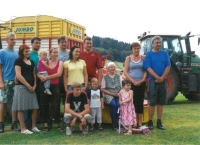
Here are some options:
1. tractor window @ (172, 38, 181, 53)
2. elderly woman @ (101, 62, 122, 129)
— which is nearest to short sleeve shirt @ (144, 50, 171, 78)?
elderly woman @ (101, 62, 122, 129)

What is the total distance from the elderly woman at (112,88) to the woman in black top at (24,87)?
136 centimetres

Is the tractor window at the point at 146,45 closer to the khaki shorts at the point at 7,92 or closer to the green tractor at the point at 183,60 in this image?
the green tractor at the point at 183,60

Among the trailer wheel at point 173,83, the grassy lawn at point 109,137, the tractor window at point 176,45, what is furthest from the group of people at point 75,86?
the tractor window at point 176,45

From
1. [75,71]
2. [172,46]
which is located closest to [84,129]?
[75,71]

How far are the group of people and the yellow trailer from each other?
310 centimetres

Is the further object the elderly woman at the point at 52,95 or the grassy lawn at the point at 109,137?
the elderly woman at the point at 52,95

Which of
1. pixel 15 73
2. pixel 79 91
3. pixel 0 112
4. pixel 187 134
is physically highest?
pixel 15 73

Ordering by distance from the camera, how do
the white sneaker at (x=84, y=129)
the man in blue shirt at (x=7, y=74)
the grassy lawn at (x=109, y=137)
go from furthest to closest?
the man in blue shirt at (x=7, y=74)
the white sneaker at (x=84, y=129)
the grassy lawn at (x=109, y=137)

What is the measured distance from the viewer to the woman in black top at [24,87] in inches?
192

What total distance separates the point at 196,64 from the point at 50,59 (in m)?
6.02

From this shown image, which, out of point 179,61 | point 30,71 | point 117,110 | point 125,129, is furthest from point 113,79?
point 179,61

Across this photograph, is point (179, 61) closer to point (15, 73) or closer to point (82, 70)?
point (82, 70)

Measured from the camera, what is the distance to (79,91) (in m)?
4.97

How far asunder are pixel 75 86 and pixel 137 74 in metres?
1.21
